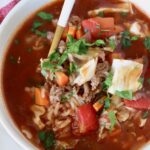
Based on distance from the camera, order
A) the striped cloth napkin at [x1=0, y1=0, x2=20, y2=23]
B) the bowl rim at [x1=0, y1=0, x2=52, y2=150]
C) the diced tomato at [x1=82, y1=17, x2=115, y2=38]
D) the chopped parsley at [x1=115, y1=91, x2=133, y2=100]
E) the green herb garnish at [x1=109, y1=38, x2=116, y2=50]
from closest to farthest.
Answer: the bowl rim at [x1=0, y1=0, x2=52, y2=150], the chopped parsley at [x1=115, y1=91, x2=133, y2=100], the green herb garnish at [x1=109, y1=38, x2=116, y2=50], the diced tomato at [x1=82, y1=17, x2=115, y2=38], the striped cloth napkin at [x1=0, y1=0, x2=20, y2=23]

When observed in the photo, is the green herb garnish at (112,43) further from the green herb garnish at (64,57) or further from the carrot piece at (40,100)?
the carrot piece at (40,100)

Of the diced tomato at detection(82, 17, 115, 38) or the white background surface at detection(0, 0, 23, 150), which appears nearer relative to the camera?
the white background surface at detection(0, 0, 23, 150)

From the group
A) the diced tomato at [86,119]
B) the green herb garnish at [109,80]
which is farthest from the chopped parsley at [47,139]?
the green herb garnish at [109,80]

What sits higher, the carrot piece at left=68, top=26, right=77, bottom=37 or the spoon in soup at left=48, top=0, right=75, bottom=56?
the spoon in soup at left=48, top=0, right=75, bottom=56

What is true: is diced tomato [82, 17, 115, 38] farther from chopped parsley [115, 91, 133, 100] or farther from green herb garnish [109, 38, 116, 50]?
chopped parsley [115, 91, 133, 100]

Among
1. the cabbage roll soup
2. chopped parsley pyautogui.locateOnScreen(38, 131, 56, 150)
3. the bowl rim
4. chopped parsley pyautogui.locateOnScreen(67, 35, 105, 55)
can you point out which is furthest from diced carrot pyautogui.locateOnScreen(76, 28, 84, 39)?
chopped parsley pyautogui.locateOnScreen(38, 131, 56, 150)
